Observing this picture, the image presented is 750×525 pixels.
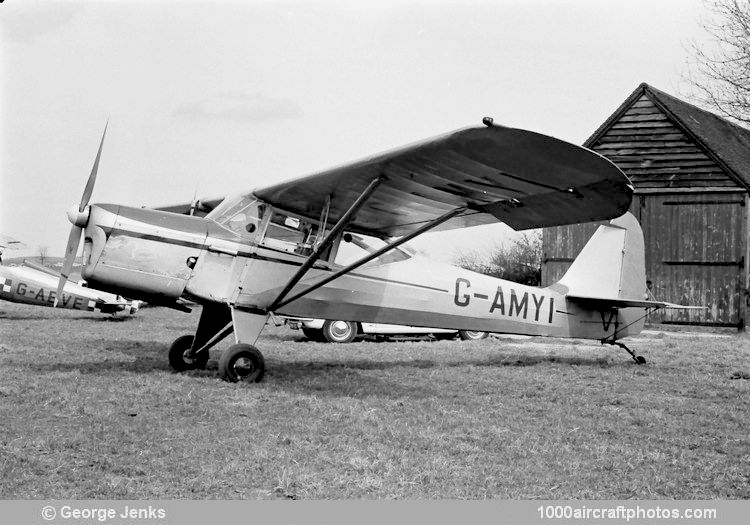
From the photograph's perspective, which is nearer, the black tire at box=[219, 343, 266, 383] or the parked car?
the black tire at box=[219, 343, 266, 383]

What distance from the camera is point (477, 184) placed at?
23.0 ft

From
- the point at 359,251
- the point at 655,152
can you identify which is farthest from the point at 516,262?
the point at 359,251

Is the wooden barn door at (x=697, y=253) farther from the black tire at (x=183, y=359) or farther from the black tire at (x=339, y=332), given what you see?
the black tire at (x=183, y=359)

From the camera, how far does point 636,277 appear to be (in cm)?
1117

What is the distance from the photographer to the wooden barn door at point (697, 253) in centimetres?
1816

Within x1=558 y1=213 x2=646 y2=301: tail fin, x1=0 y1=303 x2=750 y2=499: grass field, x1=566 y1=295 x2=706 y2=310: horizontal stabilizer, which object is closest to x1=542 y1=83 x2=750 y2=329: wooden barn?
x1=558 y1=213 x2=646 y2=301: tail fin

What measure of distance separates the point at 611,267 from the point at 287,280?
18.2ft

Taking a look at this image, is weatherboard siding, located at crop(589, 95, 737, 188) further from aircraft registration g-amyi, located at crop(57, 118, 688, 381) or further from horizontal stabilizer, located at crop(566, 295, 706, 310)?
aircraft registration g-amyi, located at crop(57, 118, 688, 381)

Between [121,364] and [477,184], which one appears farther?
[121,364]

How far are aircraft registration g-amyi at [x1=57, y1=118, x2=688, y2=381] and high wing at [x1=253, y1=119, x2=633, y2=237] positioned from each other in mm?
17

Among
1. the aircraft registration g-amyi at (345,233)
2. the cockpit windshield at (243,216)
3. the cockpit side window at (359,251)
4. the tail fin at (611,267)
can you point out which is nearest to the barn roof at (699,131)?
the tail fin at (611,267)

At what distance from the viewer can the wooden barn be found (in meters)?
18.2

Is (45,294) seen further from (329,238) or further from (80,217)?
(329,238)

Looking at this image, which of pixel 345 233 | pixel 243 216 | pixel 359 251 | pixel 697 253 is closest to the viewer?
pixel 243 216
